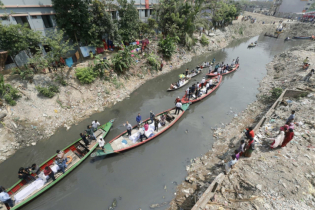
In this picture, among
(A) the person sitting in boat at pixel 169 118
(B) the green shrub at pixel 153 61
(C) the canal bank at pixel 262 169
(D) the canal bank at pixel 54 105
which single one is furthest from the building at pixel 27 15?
(C) the canal bank at pixel 262 169

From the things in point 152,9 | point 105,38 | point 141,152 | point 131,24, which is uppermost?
point 152,9

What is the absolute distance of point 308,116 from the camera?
11164 millimetres

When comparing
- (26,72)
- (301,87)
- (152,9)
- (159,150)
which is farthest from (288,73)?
(26,72)

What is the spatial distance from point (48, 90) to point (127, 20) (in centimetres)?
1263

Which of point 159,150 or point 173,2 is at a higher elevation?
point 173,2

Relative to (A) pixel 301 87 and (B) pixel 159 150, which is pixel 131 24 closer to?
(B) pixel 159 150

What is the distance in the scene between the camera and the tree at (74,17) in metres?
13.9

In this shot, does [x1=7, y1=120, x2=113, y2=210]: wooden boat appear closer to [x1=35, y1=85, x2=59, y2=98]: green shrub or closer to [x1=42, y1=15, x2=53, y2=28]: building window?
[x1=35, y1=85, x2=59, y2=98]: green shrub

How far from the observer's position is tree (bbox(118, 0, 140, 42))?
19.1 meters

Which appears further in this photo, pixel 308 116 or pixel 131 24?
pixel 131 24

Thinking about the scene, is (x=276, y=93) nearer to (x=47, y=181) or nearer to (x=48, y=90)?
(x=47, y=181)

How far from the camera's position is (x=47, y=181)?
8602 millimetres

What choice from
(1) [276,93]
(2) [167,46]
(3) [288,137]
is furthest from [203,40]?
(3) [288,137]

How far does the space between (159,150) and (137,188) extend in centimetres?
307
